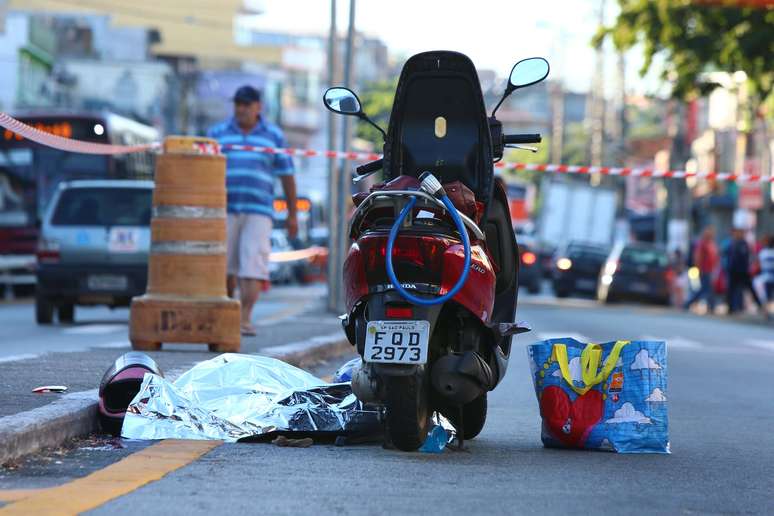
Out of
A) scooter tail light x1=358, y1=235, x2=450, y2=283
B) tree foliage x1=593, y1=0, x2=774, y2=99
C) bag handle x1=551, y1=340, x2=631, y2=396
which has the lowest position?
bag handle x1=551, y1=340, x2=631, y2=396

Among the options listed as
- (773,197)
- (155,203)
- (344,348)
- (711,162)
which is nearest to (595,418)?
(155,203)

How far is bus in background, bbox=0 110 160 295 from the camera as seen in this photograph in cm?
2789

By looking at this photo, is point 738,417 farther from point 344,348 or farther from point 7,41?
point 7,41

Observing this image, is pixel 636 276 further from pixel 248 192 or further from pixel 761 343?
pixel 248 192

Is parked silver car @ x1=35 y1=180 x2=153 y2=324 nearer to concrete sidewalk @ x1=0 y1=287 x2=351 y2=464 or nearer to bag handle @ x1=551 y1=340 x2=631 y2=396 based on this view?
concrete sidewalk @ x1=0 y1=287 x2=351 y2=464

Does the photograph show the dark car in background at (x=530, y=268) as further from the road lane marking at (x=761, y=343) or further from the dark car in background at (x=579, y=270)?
the road lane marking at (x=761, y=343)

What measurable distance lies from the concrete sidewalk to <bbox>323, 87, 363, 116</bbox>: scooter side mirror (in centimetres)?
177

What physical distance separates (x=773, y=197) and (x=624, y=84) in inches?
692

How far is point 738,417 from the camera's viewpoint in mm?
9914

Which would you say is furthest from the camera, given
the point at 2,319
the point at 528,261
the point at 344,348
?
the point at 528,261

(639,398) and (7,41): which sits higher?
(7,41)

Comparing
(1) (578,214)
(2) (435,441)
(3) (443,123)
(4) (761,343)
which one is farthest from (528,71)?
(1) (578,214)

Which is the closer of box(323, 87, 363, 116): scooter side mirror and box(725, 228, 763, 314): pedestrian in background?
box(323, 87, 363, 116): scooter side mirror

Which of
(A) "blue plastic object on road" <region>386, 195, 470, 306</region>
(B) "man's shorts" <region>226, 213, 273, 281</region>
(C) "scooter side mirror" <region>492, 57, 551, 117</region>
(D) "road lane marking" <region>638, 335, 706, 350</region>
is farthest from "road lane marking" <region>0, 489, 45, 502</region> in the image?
(D) "road lane marking" <region>638, 335, 706, 350</region>
